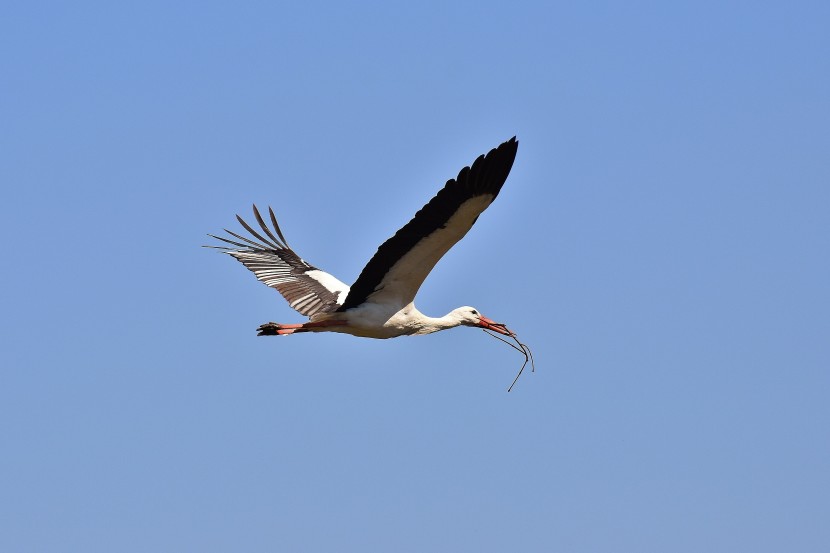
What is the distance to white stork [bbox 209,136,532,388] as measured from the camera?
15.8 meters

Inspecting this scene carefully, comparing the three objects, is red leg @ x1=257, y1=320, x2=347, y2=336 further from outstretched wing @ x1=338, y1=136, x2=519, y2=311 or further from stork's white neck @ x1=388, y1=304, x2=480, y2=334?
stork's white neck @ x1=388, y1=304, x2=480, y2=334

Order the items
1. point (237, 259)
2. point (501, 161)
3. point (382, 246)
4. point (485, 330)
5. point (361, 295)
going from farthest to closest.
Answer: point (237, 259) → point (485, 330) → point (361, 295) → point (382, 246) → point (501, 161)

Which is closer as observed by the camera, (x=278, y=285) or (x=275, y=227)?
(x=278, y=285)

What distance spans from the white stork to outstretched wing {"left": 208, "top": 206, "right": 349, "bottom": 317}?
0.05ft

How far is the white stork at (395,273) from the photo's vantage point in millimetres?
15812

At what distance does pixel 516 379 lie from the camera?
18641 mm

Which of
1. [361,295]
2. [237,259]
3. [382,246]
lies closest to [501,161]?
[382,246]

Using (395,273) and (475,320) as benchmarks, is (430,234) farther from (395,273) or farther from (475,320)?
(475,320)

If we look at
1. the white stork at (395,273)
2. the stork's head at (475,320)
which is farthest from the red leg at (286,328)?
the stork's head at (475,320)

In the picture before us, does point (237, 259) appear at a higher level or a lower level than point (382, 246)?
higher

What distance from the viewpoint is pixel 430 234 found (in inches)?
650

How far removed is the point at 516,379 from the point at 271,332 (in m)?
3.50

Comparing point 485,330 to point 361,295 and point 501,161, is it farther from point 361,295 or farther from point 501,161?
point 501,161

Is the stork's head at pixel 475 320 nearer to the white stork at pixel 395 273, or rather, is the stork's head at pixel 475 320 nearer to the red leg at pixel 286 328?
the white stork at pixel 395 273
